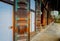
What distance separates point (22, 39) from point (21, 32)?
410mm

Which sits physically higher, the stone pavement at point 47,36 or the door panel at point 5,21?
the door panel at point 5,21

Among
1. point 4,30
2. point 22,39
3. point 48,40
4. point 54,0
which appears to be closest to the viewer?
point 4,30

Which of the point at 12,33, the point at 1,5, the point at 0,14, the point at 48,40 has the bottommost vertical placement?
the point at 48,40

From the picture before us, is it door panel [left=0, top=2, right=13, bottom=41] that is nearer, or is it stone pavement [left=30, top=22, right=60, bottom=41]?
door panel [left=0, top=2, right=13, bottom=41]

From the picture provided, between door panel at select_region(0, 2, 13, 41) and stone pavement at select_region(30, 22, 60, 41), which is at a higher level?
door panel at select_region(0, 2, 13, 41)

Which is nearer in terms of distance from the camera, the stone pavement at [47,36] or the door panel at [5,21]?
the door panel at [5,21]

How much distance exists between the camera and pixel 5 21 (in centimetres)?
409

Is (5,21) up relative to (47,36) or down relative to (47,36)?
up

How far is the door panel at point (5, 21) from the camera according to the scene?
3.83m

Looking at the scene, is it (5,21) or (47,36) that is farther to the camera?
(47,36)

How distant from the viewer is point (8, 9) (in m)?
4.29

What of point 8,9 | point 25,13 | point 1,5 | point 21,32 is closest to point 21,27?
point 21,32

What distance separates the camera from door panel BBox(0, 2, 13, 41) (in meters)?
3.83

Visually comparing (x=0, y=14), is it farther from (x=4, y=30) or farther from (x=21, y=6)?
(x=21, y=6)
